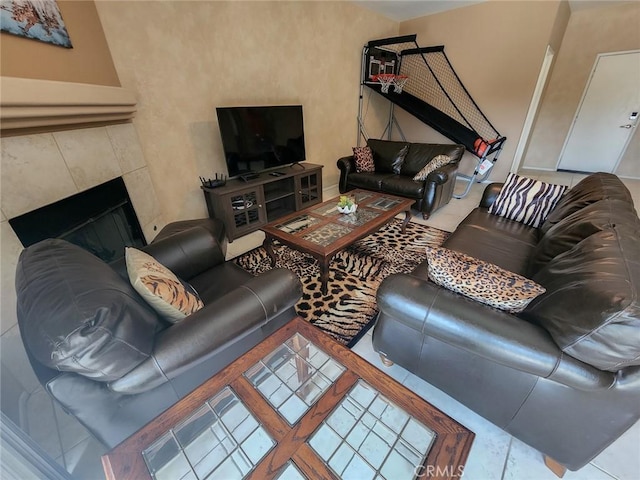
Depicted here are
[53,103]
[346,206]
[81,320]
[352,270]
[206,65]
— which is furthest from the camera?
[206,65]

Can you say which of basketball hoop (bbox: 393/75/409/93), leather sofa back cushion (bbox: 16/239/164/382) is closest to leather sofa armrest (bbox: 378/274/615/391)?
leather sofa back cushion (bbox: 16/239/164/382)

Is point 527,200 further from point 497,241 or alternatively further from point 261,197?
point 261,197

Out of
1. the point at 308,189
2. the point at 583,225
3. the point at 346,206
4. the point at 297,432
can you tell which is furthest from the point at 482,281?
the point at 308,189

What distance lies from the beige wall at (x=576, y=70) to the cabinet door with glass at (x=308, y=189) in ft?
15.5

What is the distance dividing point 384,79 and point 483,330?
4443mm

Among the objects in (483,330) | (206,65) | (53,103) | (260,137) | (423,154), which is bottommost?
(483,330)

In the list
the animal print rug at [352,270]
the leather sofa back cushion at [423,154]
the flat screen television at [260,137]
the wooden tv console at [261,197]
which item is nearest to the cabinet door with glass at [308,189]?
the wooden tv console at [261,197]

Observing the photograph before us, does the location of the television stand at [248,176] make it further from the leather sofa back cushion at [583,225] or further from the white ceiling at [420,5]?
the white ceiling at [420,5]

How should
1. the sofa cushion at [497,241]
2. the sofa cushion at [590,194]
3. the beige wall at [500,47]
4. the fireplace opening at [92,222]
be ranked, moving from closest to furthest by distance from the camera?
the fireplace opening at [92,222] < the sofa cushion at [590,194] < the sofa cushion at [497,241] < the beige wall at [500,47]

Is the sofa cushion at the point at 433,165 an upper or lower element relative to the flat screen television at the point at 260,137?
lower

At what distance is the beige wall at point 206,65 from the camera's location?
2209 millimetres

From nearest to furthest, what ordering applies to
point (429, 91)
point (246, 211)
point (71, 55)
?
point (71, 55) < point (246, 211) < point (429, 91)

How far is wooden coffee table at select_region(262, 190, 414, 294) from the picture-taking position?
1.91 meters

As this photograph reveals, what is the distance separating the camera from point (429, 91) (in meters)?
4.76
